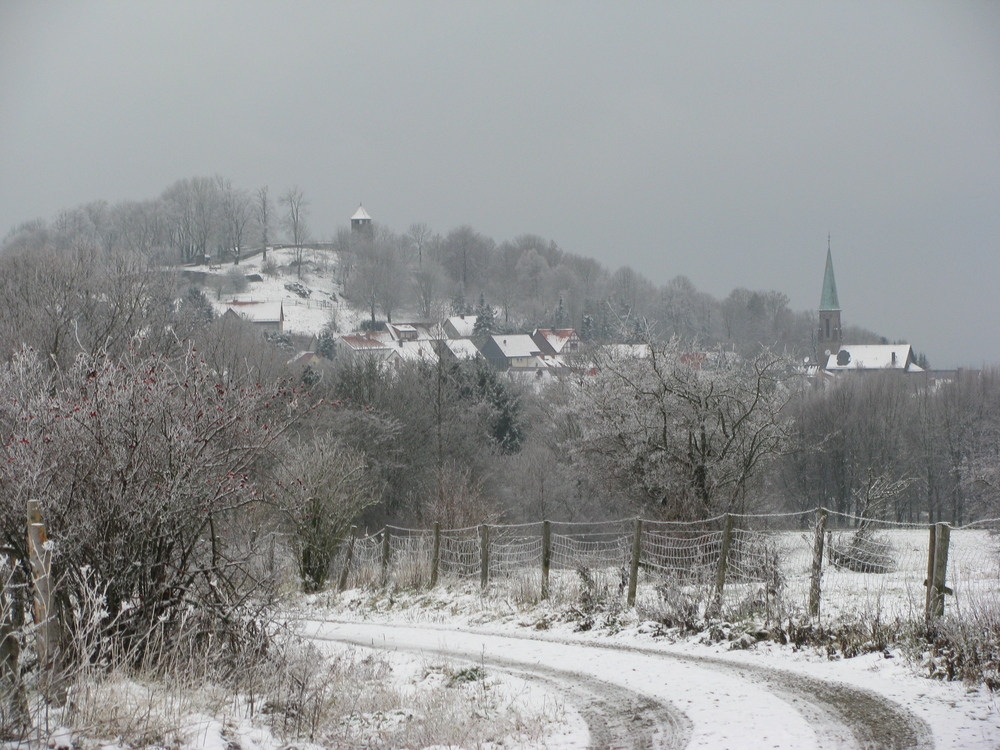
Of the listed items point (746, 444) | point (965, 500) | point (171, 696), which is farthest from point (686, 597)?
point (965, 500)

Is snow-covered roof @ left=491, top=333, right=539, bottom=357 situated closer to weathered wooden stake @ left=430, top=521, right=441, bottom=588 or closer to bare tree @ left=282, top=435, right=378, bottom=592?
bare tree @ left=282, top=435, right=378, bottom=592

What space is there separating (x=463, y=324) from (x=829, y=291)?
4911 centimetres

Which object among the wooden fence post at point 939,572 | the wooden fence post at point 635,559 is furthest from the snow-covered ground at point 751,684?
the wooden fence post at point 635,559

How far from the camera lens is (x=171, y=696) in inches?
241

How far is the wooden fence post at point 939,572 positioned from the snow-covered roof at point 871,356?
352 ft

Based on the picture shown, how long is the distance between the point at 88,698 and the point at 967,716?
234 inches

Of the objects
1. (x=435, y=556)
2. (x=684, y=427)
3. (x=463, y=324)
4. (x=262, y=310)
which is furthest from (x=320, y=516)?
(x=463, y=324)

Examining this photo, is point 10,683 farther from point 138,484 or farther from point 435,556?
point 435,556

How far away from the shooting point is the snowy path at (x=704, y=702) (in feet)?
20.8

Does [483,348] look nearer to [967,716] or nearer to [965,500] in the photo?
[965,500]

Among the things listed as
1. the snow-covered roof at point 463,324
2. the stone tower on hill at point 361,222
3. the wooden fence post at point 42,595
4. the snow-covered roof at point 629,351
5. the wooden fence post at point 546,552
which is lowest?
the wooden fence post at point 546,552

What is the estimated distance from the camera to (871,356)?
11462 centimetres

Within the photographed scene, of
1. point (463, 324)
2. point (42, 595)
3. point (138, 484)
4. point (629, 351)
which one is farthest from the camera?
point (463, 324)

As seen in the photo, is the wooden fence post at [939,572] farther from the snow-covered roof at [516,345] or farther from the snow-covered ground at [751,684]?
the snow-covered roof at [516,345]
